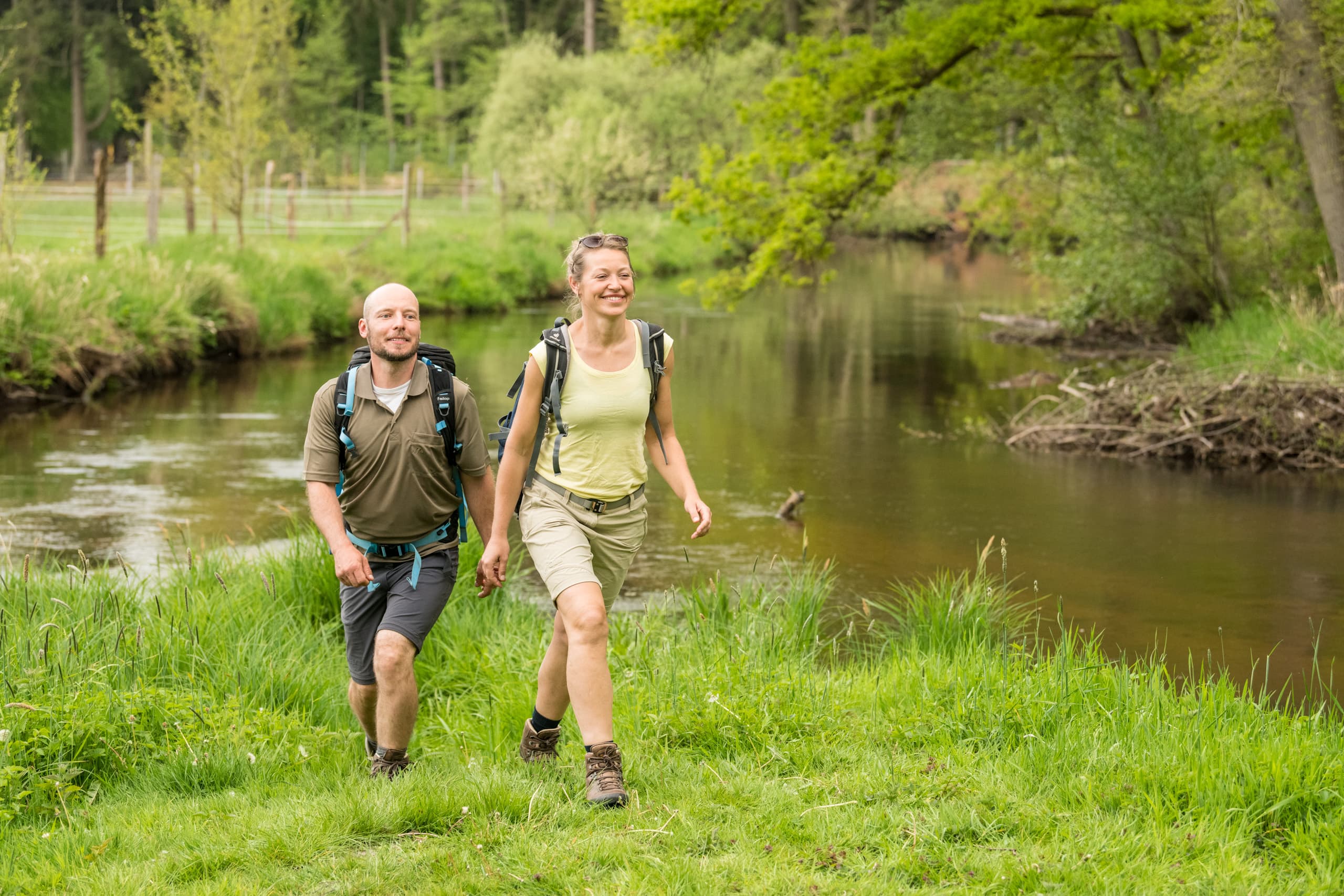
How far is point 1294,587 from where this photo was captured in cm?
955

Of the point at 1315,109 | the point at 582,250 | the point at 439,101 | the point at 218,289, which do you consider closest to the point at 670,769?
the point at 582,250

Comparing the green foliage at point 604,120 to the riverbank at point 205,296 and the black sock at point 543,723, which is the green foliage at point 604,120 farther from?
the black sock at point 543,723

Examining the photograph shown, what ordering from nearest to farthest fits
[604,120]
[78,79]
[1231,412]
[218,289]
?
[1231,412]
[218,289]
[604,120]
[78,79]

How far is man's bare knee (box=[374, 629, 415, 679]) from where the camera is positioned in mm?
4875

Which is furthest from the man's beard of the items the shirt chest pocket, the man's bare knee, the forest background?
the forest background

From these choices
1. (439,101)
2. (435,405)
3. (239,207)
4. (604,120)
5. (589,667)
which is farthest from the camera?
(439,101)

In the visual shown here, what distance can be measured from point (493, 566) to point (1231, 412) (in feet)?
36.4

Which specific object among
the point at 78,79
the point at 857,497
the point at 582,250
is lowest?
the point at 857,497

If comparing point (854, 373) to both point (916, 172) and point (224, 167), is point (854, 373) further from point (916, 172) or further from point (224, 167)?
point (224, 167)

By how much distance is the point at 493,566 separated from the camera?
4969 mm

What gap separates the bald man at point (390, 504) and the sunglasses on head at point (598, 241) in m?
0.66

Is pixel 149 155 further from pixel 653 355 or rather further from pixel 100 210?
pixel 653 355

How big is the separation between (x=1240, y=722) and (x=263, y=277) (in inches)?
789

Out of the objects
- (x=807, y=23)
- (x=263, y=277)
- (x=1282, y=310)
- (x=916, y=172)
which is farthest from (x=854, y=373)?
(x=807, y=23)
